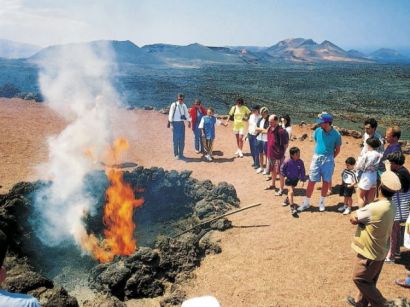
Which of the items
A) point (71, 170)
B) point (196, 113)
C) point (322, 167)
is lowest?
point (71, 170)

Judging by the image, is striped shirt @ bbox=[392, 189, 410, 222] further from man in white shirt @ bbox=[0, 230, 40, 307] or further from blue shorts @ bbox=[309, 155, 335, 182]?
man in white shirt @ bbox=[0, 230, 40, 307]

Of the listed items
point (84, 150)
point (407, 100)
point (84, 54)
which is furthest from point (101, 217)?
point (84, 54)

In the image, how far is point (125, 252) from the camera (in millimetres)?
8727

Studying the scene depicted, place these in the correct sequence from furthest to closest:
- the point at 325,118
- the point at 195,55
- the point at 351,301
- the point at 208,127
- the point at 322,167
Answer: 1. the point at 195,55
2. the point at 208,127
3. the point at 322,167
4. the point at 325,118
5. the point at 351,301

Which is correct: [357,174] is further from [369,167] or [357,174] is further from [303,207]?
[303,207]

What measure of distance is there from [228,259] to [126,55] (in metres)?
83.7

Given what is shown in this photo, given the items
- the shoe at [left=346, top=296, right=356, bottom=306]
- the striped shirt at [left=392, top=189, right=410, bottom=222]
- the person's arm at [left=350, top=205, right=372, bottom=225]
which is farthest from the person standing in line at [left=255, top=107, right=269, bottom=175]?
the person's arm at [left=350, top=205, right=372, bottom=225]

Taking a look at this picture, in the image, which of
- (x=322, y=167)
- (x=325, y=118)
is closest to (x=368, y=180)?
(x=322, y=167)

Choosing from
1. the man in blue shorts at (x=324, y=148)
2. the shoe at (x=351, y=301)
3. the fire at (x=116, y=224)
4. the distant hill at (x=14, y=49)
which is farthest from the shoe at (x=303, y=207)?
the distant hill at (x=14, y=49)

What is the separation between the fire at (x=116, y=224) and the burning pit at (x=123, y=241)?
25 mm

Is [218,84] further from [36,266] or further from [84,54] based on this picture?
[36,266]

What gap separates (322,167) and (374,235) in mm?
3738

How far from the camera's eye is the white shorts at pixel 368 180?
725 cm

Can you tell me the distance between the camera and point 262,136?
441 inches
